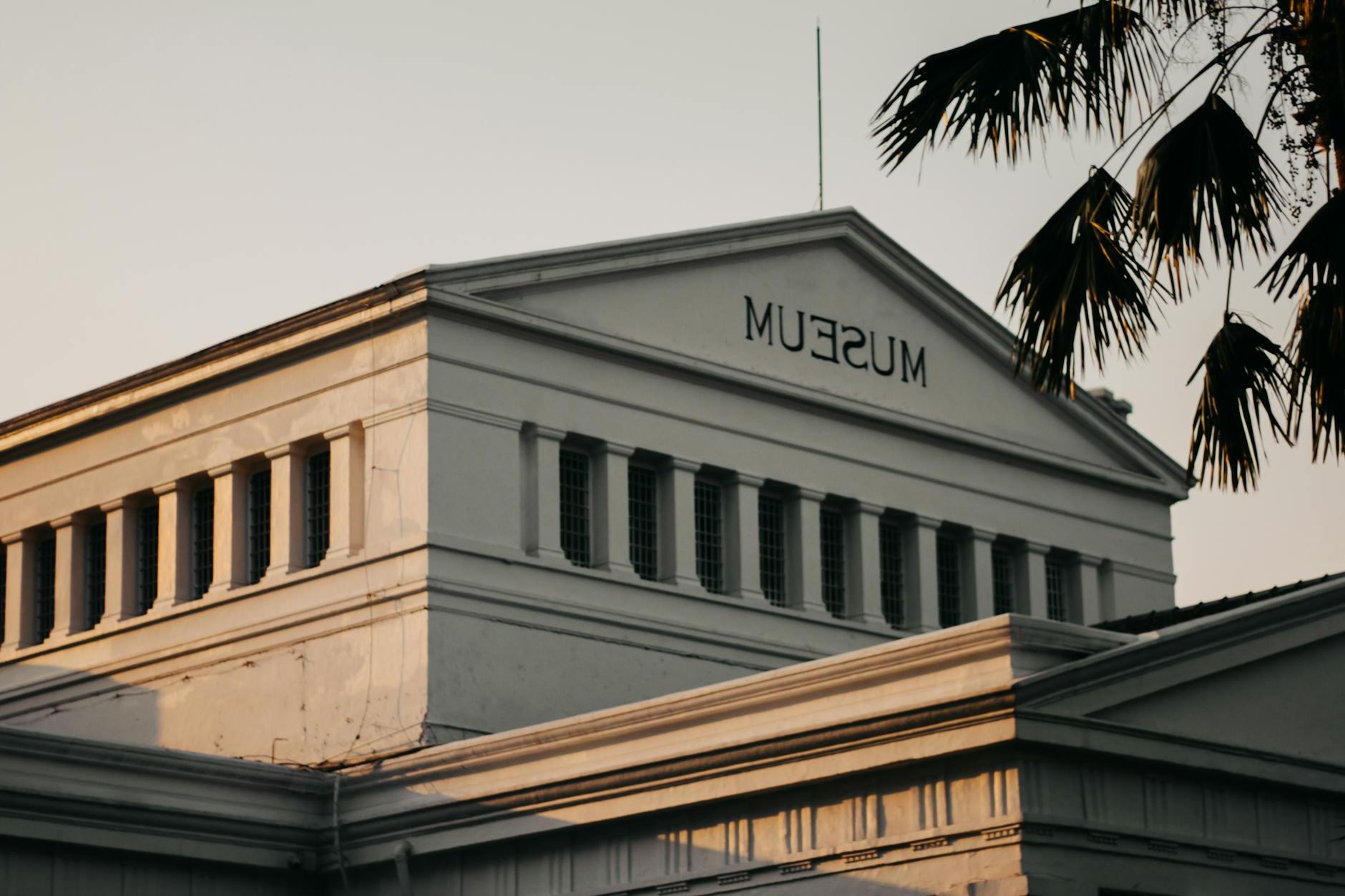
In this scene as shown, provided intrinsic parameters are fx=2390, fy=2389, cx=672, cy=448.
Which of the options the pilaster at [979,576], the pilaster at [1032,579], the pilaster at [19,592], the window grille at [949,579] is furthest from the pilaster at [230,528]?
the pilaster at [1032,579]

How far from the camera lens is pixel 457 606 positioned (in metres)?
30.1

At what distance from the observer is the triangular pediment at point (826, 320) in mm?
32656

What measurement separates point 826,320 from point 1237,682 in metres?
13.4

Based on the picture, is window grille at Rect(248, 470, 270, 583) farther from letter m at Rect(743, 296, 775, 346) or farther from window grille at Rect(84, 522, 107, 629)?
letter m at Rect(743, 296, 775, 346)

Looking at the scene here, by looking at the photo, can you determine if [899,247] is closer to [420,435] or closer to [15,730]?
[420,435]

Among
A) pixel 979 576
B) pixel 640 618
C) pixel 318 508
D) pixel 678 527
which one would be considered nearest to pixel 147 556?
pixel 318 508

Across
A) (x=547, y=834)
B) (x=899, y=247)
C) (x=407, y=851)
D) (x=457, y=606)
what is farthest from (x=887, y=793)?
(x=899, y=247)

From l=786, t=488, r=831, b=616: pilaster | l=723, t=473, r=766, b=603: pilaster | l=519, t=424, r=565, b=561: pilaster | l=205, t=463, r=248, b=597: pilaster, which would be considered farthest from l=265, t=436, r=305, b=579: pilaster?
l=786, t=488, r=831, b=616: pilaster

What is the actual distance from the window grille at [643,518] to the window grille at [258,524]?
499 cm

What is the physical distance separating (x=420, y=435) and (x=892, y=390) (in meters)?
8.85

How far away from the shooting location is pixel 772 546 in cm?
3447

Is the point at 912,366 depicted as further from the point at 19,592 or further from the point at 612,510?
the point at 19,592

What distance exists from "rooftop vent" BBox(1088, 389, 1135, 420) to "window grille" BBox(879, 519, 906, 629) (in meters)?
5.57

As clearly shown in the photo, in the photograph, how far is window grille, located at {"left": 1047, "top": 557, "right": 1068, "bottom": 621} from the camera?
124 ft
